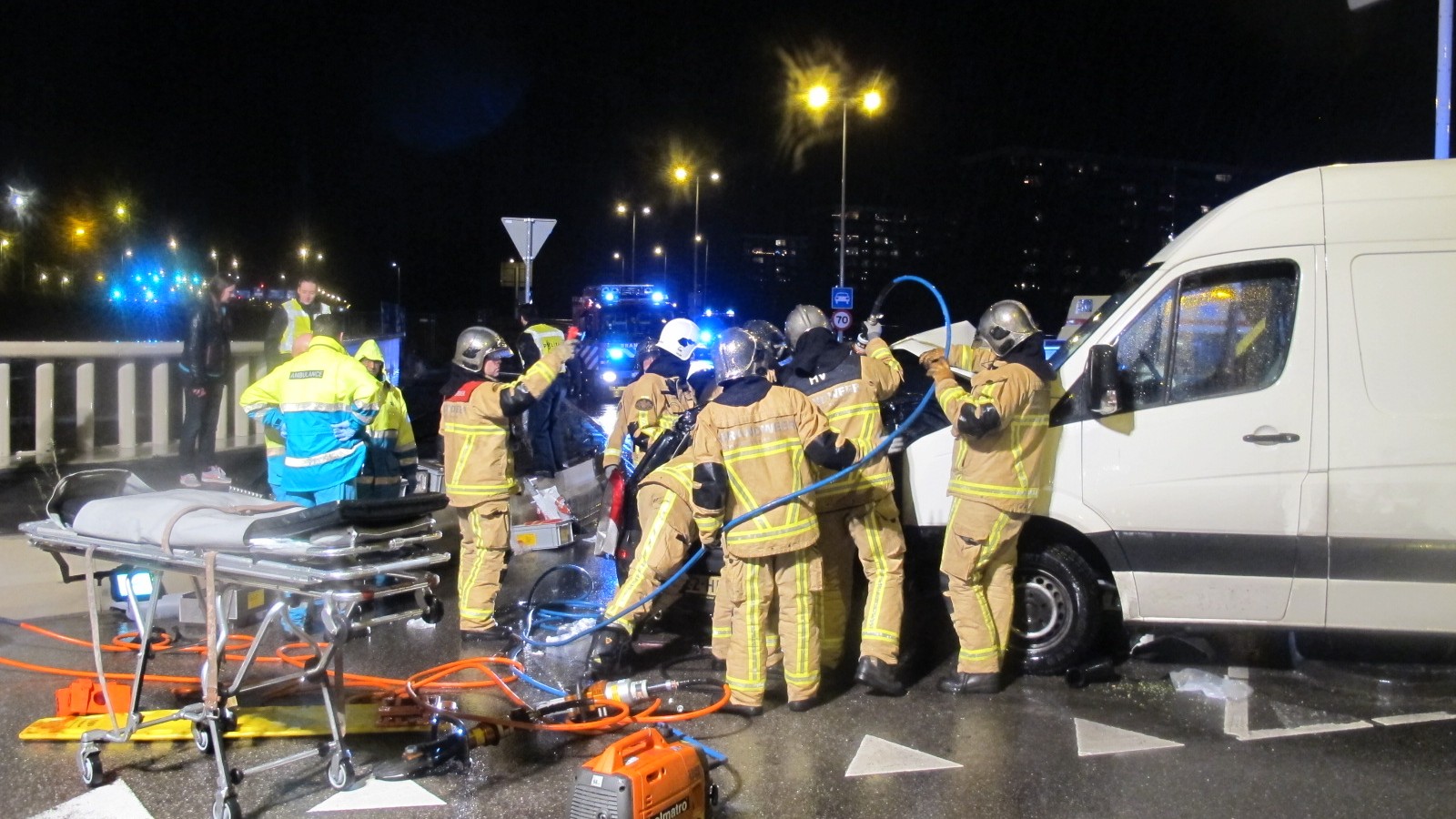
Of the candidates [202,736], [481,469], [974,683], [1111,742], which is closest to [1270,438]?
[1111,742]

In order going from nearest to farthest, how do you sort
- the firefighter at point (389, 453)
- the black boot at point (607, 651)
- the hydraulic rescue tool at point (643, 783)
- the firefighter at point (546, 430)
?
1. the hydraulic rescue tool at point (643, 783)
2. the black boot at point (607, 651)
3. the firefighter at point (389, 453)
4. the firefighter at point (546, 430)

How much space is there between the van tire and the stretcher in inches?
123

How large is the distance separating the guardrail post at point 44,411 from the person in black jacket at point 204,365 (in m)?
1.02

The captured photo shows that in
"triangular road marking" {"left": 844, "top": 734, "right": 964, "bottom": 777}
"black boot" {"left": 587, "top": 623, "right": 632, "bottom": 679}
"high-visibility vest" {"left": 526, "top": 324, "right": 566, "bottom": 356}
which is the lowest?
"triangular road marking" {"left": 844, "top": 734, "right": 964, "bottom": 777}

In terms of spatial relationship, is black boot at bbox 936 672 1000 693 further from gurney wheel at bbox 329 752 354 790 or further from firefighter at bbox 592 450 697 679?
gurney wheel at bbox 329 752 354 790

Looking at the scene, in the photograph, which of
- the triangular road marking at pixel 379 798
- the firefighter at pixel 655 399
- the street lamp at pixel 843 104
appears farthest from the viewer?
the street lamp at pixel 843 104

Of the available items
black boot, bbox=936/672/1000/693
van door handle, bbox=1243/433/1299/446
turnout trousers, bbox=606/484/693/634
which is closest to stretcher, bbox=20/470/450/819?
turnout trousers, bbox=606/484/693/634

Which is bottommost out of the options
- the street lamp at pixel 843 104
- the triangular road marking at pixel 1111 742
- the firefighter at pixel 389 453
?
the triangular road marking at pixel 1111 742

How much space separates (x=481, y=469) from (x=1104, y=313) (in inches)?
142

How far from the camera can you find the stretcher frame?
394 centimetres

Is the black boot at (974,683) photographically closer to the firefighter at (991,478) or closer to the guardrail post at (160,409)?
the firefighter at (991,478)

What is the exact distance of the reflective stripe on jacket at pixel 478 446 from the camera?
655cm

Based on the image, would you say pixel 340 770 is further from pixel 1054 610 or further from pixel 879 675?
pixel 1054 610

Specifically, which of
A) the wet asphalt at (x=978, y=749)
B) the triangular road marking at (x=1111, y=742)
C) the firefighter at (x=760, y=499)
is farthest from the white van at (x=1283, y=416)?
the firefighter at (x=760, y=499)
